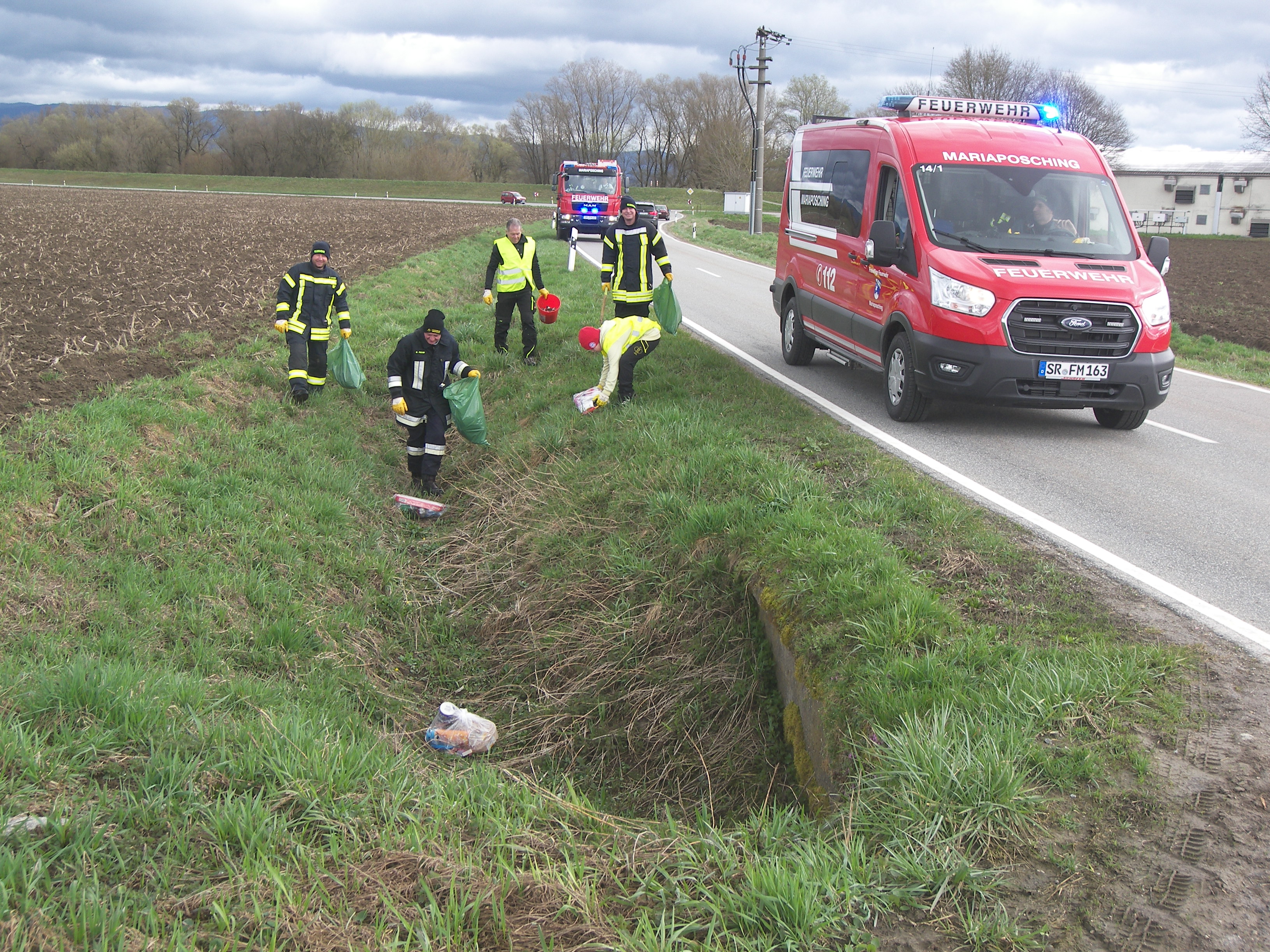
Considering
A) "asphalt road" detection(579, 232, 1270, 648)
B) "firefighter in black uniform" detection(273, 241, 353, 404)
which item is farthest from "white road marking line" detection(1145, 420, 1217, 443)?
"firefighter in black uniform" detection(273, 241, 353, 404)

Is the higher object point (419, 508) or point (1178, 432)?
point (1178, 432)

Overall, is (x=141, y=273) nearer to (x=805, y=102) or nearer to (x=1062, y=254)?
(x=1062, y=254)

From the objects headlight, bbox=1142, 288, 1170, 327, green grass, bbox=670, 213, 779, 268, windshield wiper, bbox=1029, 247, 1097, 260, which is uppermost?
green grass, bbox=670, 213, 779, 268

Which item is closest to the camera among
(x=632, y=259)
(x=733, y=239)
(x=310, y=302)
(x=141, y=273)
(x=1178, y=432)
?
(x=1178, y=432)

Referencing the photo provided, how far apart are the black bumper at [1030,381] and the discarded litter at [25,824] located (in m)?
6.91

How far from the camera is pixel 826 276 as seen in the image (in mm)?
10156

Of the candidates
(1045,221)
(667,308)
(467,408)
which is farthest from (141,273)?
(1045,221)

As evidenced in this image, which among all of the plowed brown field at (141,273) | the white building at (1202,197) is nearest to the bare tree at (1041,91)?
the white building at (1202,197)

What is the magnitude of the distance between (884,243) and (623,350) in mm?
2586

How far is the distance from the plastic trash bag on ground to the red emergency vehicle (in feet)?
90.7

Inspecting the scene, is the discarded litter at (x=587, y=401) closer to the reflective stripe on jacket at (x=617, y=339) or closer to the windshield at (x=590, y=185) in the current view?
the reflective stripe on jacket at (x=617, y=339)

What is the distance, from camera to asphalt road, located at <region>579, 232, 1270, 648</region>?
5.17m

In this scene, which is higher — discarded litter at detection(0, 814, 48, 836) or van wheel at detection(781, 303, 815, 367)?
van wheel at detection(781, 303, 815, 367)

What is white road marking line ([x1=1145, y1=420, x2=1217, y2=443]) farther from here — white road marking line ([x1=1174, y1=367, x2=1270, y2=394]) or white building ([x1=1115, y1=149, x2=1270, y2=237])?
white building ([x1=1115, y1=149, x2=1270, y2=237])
